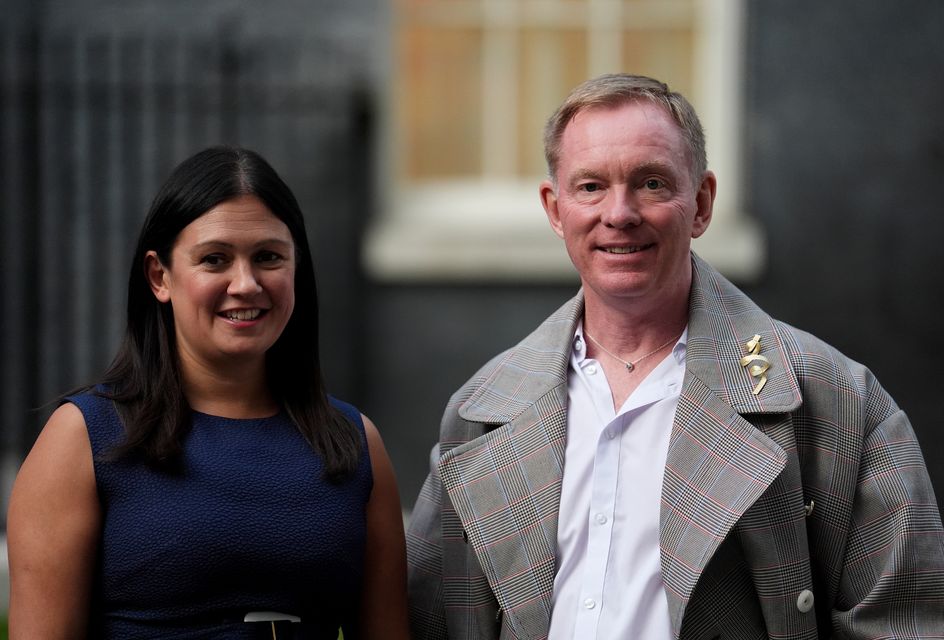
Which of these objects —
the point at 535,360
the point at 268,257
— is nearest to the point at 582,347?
the point at 535,360

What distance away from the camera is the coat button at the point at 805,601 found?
2926 mm

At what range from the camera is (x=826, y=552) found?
2.98m

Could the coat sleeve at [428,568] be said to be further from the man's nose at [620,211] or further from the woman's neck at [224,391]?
the man's nose at [620,211]

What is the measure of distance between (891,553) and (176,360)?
158cm

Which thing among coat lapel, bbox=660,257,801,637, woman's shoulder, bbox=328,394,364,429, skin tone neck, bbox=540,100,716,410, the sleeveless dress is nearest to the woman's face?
the sleeveless dress

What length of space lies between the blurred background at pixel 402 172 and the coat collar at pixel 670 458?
3.81 metres

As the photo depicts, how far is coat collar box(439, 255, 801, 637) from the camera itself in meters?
2.93

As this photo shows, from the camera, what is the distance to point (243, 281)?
9.63 feet

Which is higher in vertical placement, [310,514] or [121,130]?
[121,130]

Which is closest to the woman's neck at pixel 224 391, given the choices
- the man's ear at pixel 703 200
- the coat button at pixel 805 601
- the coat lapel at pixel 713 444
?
the coat lapel at pixel 713 444

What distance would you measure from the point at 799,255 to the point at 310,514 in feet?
15.3

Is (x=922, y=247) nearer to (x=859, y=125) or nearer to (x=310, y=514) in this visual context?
(x=859, y=125)

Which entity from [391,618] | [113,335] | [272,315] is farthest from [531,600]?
[113,335]

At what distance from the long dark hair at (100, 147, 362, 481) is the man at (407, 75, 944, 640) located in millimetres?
323
